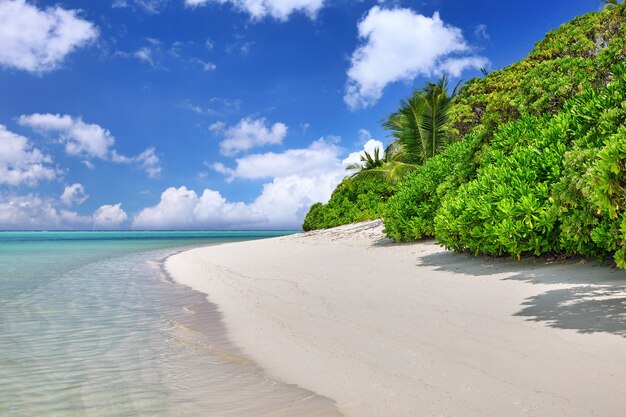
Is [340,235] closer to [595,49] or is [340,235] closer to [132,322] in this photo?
[595,49]

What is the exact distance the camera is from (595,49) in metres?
14.5

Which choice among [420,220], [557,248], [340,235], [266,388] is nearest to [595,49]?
[420,220]

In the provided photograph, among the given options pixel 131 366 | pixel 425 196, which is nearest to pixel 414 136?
pixel 425 196

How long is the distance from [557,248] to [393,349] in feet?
16.9

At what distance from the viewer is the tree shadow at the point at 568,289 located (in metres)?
5.02

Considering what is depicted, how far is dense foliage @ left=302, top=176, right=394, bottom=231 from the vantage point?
31672 millimetres

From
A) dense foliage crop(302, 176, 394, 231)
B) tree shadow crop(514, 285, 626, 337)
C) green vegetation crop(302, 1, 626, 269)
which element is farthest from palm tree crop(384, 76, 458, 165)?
tree shadow crop(514, 285, 626, 337)

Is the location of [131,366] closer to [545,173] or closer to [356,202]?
[545,173]

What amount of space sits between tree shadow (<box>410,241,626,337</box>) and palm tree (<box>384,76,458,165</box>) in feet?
57.3

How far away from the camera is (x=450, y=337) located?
4918 millimetres

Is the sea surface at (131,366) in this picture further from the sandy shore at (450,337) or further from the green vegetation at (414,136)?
the green vegetation at (414,136)

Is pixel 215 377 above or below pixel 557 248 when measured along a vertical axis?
below

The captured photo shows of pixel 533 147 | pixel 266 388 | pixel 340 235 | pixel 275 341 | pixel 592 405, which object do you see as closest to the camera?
pixel 592 405

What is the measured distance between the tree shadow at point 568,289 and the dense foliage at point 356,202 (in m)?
21.1
